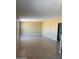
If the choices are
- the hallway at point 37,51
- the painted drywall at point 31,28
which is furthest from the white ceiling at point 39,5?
the painted drywall at point 31,28

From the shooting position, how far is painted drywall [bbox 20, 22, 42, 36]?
17.6m

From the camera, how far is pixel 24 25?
57.5 feet

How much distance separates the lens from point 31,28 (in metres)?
17.8

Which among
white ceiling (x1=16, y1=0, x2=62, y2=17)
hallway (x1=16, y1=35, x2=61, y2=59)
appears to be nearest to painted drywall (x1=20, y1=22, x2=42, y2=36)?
hallway (x1=16, y1=35, x2=61, y2=59)

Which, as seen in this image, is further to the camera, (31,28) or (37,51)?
(31,28)

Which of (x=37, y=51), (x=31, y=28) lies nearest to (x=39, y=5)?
(x=37, y=51)

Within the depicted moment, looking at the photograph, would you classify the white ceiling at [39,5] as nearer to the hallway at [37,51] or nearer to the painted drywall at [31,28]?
the hallway at [37,51]

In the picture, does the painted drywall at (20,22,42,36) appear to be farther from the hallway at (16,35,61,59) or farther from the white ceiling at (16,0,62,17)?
the white ceiling at (16,0,62,17)

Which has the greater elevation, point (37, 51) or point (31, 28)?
point (31, 28)

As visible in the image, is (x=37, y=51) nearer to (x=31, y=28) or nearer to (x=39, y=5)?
(x=39, y=5)
